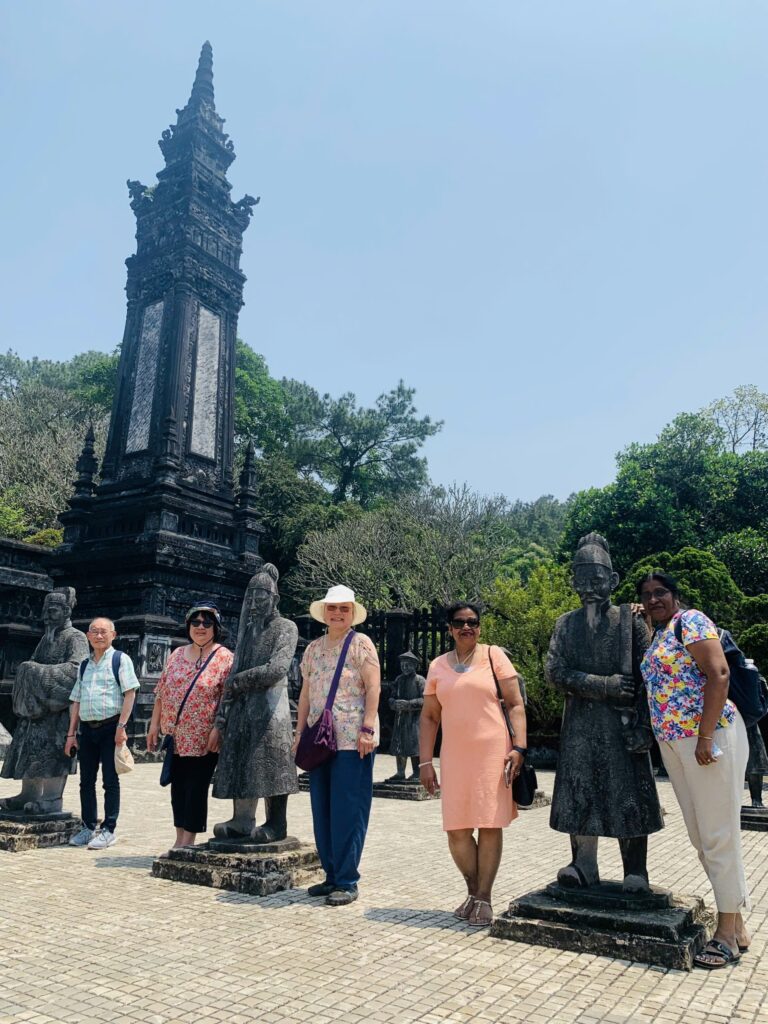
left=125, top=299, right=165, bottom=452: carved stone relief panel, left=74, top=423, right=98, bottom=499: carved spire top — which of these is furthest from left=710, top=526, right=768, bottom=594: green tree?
left=74, top=423, right=98, bottom=499: carved spire top

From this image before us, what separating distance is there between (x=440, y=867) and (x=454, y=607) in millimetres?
2385

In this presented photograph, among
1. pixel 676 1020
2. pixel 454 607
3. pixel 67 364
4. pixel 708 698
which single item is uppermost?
pixel 67 364

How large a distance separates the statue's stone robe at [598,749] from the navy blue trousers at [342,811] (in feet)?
4.01

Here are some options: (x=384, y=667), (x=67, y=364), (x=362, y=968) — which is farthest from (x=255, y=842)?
(x=67, y=364)

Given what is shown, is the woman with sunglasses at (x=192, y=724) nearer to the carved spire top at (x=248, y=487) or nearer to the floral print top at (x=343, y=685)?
the floral print top at (x=343, y=685)

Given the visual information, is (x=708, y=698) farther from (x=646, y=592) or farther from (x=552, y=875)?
(x=552, y=875)

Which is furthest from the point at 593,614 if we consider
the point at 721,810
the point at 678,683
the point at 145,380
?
the point at 145,380

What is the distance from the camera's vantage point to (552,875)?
220 inches

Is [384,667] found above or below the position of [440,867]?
above

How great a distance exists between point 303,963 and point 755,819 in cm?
678

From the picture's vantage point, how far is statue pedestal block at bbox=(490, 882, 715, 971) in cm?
357

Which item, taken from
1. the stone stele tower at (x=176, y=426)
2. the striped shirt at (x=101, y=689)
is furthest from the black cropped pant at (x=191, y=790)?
the stone stele tower at (x=176, y=426)

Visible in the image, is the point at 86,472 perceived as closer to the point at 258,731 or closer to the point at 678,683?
the point at 258,731

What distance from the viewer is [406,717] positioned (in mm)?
11039
